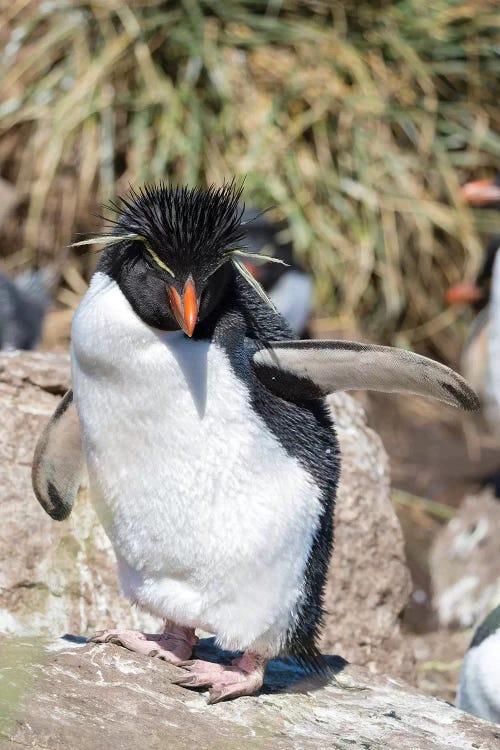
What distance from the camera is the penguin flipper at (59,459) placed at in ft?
8.88

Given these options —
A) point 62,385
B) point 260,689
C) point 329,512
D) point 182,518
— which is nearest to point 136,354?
point 182,518

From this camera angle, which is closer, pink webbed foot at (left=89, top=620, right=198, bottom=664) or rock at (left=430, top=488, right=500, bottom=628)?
pink webbed foot at (left=89, top=620, right=198, bottom=664)

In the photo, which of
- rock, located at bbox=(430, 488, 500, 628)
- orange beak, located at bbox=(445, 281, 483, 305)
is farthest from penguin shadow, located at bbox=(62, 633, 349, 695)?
orange beak, located at bbox=(445, 281, 483, 305)

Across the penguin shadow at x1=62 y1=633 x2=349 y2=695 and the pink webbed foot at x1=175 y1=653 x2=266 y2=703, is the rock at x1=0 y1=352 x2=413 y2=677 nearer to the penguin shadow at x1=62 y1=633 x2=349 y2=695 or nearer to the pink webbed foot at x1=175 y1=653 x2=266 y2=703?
the penguin shadow at x1=62 y1=633 x2=349 y2=695

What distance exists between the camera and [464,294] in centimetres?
682

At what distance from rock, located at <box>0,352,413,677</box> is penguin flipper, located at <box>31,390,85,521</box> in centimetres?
48

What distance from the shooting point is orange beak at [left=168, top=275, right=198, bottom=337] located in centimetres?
216

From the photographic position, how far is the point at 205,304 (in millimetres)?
2316

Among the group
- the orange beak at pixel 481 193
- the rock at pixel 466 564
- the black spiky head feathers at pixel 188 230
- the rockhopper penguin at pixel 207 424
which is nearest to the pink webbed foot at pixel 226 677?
the rockhopper penguin at pixel 207 424

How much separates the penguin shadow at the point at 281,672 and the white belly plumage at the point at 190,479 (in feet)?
0.69

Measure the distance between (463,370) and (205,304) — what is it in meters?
4.40

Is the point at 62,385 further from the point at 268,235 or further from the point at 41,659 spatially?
the point at 268,235

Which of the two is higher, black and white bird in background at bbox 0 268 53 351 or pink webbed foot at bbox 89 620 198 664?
black and white bird in background at bbox 0 268 53 351

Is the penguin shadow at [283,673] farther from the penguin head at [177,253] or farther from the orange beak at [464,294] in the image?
the orange beak at [464,294]
